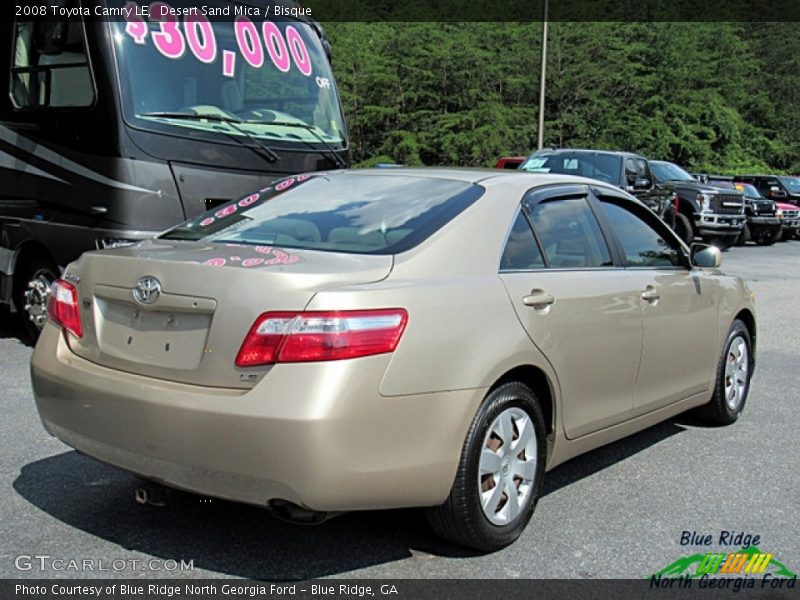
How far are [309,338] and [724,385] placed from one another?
3.51 m

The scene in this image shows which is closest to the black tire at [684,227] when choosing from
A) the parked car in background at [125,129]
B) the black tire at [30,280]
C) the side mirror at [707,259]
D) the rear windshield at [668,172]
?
the rear windshield at [668,172]

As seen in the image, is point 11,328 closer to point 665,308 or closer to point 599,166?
point 665,308

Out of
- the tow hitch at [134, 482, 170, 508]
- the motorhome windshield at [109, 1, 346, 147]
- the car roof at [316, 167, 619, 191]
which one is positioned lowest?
the tow hitch at [134, 482, 170, 508]

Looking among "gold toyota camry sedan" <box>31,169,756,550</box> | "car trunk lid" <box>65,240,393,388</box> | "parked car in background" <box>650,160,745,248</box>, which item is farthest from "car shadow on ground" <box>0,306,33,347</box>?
"parked car in background" <box>650,160,745,248</box>

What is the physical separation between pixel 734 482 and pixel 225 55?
5.51m

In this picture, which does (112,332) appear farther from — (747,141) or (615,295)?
(747,141)

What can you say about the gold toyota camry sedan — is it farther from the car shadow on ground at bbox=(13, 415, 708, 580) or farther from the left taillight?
the car shadow on ground at bbox=(13, 415, 708, 580)

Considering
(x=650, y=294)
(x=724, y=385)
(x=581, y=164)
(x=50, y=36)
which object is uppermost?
(x=50, y=36)

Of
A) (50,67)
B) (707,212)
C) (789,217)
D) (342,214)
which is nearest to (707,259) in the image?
(342,214)

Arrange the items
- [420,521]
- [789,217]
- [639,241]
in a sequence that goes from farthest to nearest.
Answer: [789,217] < [639,241] < [420,521]

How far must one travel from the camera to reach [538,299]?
3.93 meters

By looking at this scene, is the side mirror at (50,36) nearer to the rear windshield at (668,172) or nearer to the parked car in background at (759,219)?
the rear windshield at (668,172)

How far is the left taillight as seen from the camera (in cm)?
378

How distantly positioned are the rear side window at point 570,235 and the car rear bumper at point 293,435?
3.54 ft
